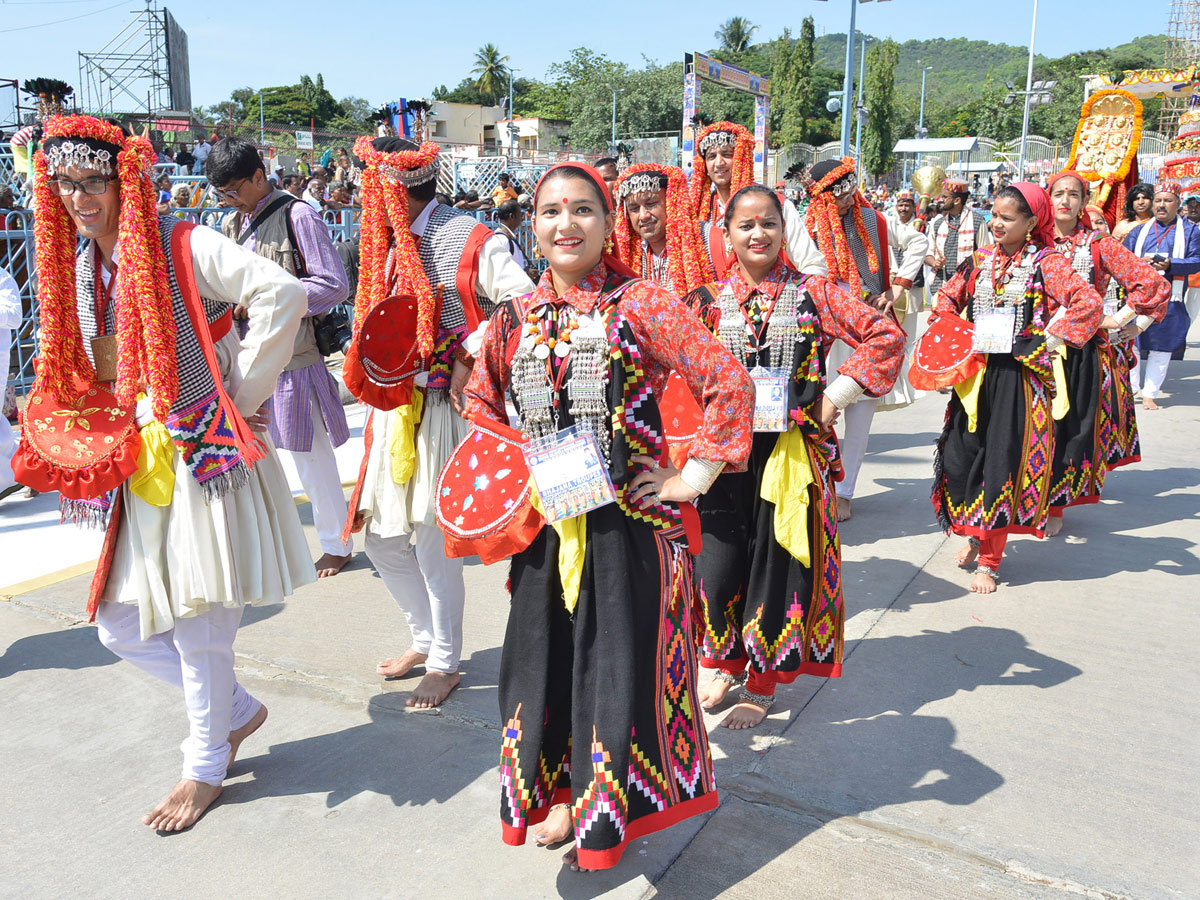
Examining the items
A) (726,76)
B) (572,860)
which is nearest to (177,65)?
(726,76)

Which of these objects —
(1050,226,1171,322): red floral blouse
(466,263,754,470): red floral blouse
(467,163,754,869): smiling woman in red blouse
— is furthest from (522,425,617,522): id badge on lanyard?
(1050,226,1171,322): red floral blouse

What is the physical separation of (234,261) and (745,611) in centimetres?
212

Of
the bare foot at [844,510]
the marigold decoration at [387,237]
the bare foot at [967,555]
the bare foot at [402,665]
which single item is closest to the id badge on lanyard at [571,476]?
the marigold decoration at [387,237]

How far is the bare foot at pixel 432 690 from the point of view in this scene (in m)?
3.67

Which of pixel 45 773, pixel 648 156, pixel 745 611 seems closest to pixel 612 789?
pixel 745 611

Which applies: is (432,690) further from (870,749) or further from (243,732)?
(870,749)

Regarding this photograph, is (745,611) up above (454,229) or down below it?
below

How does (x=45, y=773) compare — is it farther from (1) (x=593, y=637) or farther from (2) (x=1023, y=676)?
(2) (x=1023, y=676)

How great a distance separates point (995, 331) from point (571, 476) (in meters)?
3.18

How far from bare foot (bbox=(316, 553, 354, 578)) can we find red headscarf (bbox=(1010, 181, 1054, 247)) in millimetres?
3842

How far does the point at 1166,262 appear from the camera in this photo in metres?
9.35

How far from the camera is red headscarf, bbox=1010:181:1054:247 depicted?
4.63 meters

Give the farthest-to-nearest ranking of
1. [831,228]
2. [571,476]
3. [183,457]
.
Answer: [831,228]
[183,457]
[571,476]

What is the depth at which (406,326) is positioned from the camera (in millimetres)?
3447
